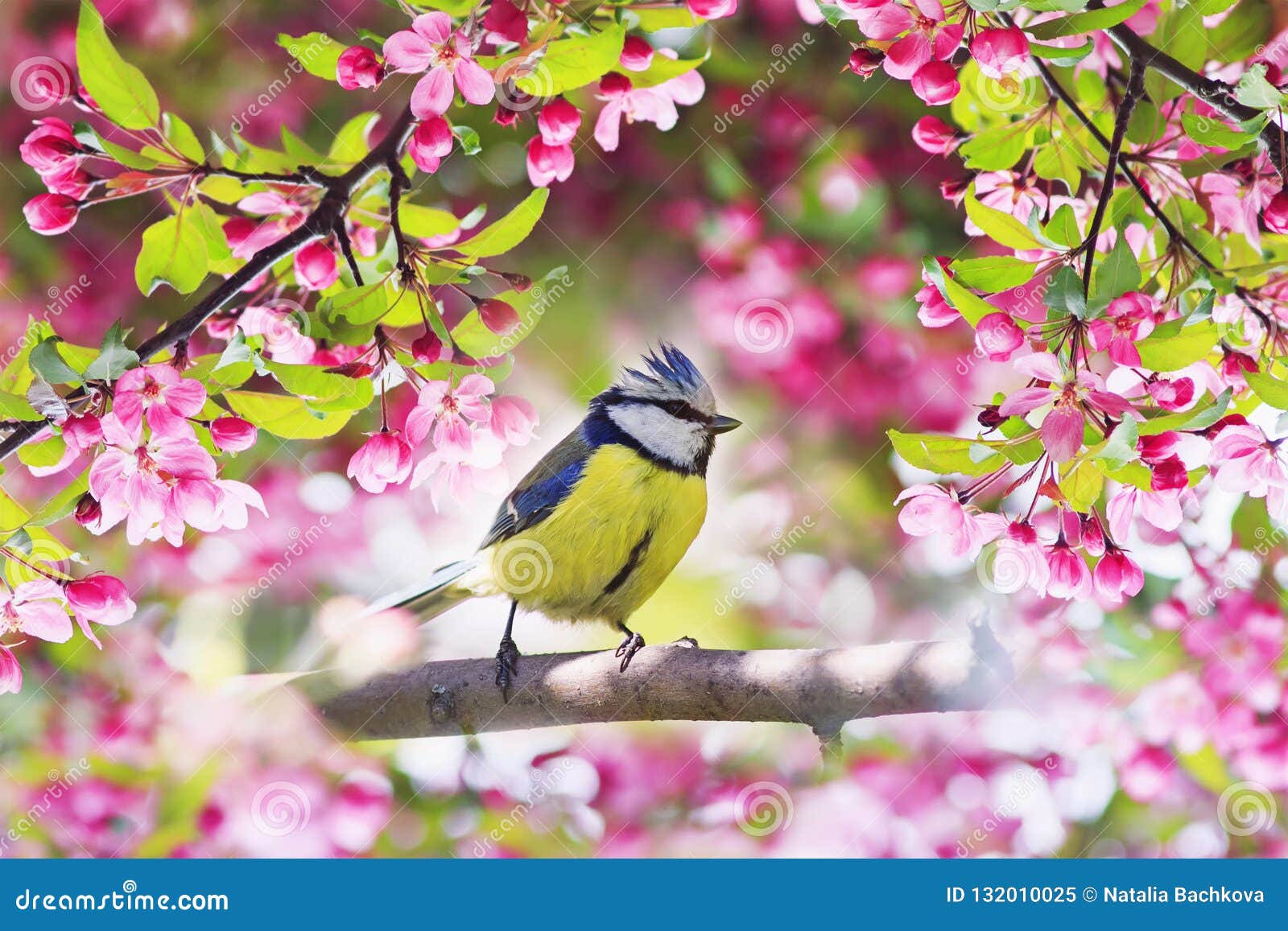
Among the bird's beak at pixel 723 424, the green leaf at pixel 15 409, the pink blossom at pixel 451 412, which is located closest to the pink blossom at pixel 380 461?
the pink blossom at pixel 451 412

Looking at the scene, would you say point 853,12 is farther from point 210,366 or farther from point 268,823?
point 268,823

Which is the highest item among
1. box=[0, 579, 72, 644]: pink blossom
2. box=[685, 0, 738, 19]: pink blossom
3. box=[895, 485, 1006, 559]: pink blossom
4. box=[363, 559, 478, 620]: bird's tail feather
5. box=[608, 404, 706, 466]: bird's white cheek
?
box=[685, 0, 738, 19]: pink blossom

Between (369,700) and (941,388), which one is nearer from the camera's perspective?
(369,700)

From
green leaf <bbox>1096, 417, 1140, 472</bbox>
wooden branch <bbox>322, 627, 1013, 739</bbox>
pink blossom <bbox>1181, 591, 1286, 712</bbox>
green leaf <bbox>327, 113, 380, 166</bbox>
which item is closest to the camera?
green leaf <bbox>1096, 417, 1140, 472</bbox>

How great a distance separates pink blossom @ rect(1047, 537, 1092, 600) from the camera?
779mm

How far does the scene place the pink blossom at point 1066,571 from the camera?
78 centimetres

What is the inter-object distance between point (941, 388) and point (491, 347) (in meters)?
0.82

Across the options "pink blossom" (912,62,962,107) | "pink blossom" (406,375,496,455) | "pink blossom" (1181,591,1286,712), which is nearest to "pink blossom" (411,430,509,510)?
"pink blossom" (406,375,496,455)

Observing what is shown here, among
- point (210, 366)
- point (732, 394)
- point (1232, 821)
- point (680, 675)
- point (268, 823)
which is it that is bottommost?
point (268, 823)

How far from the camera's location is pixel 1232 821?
1369 mm

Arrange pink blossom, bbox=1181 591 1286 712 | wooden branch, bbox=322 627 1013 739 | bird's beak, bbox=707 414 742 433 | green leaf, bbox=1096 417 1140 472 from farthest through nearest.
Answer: pink blossom, bbox=1181 591 1286 712, bird's beak, bbox=707 414 742 433, wooden branch, bbox=322 627 1013 739, green leaf, bbox=1096 417 1140 472

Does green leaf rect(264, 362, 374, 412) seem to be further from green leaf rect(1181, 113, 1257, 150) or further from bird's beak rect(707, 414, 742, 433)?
green leaf rect(1181, 113, 1257, 150)

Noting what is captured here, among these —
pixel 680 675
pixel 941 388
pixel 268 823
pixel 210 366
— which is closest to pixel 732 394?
pixel 941 388

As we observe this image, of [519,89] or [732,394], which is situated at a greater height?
[519,89]
